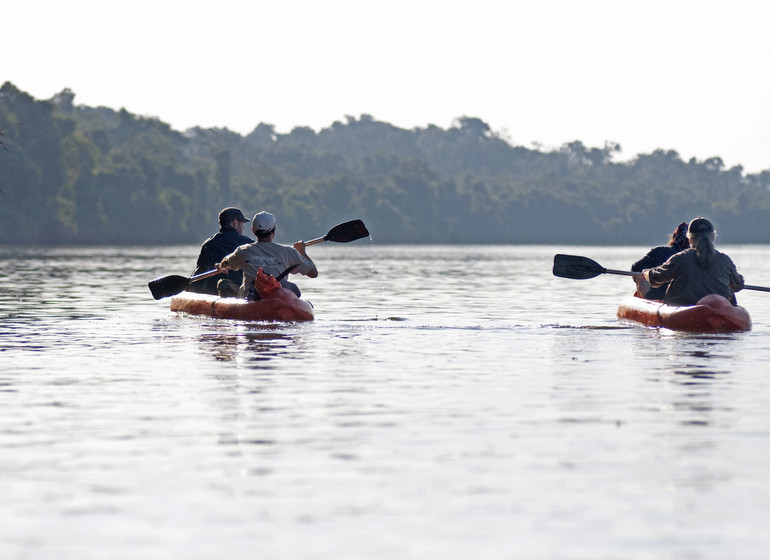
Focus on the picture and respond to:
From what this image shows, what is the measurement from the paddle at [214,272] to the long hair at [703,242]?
4452 mm

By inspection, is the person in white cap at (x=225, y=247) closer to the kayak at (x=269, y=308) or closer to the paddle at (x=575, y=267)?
the kayak at (x=269, y=308)

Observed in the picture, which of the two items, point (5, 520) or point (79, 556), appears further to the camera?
point (5, 520)

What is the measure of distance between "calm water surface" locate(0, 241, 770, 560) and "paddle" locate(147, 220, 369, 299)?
2763 mm

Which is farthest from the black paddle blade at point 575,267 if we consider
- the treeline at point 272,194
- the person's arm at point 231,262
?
the treeline at point 272,194

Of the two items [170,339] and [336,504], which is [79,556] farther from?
[170,339]

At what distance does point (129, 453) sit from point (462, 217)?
147 meters

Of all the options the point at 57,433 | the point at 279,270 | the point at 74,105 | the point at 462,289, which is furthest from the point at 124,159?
the point at 57,433

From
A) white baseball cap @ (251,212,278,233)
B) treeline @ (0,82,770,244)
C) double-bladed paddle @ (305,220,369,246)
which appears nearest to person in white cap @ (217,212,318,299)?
white baseball cap @ (251,212,278,233)

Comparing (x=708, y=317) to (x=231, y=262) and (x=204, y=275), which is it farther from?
(x=204, y=275)

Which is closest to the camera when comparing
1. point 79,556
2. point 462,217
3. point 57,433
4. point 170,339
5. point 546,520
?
point 79,556

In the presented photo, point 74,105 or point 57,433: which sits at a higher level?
point 74,105

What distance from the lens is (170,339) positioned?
15.4 metres

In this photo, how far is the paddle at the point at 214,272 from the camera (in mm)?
18672

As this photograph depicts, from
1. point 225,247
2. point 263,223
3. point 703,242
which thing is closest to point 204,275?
point 225,247
